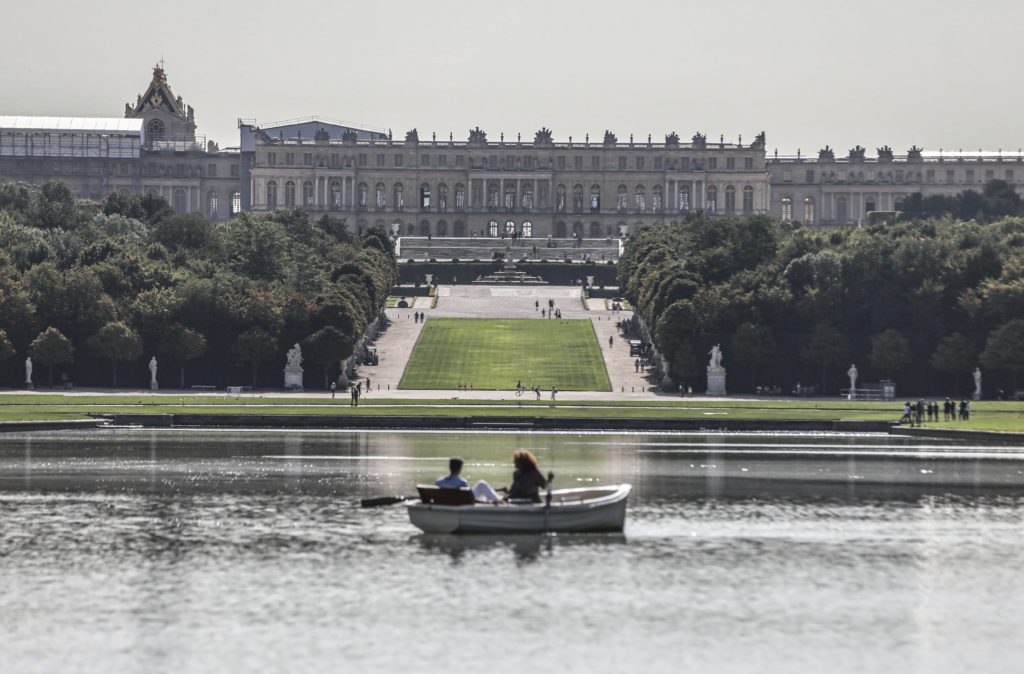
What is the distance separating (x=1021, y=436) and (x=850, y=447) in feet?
23.1

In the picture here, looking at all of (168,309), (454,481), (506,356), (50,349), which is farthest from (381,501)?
(506,356)

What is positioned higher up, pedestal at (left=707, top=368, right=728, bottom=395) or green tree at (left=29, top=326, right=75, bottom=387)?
green tree at (left=29, top=326, right=75, bottom=387)

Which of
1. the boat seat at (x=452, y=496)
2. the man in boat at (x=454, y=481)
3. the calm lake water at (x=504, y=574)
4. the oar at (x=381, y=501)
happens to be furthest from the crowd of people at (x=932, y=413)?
the boat seat at (x=452, y=496)

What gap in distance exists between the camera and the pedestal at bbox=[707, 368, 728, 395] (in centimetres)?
10369

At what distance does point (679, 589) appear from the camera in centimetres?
3794

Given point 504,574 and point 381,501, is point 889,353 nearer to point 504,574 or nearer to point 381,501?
point 381,501

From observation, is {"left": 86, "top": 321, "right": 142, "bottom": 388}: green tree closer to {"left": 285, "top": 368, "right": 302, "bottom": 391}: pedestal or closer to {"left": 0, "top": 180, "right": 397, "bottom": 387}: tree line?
{"left": 0, "top": 180, "right": 397, "bottom": 387}: tree line

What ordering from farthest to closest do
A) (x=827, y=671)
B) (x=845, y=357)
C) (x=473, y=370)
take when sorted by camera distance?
(x=473, y=370), (x=845, y=357), (x=827, y=671)

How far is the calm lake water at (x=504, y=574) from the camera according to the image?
32844 millimetres

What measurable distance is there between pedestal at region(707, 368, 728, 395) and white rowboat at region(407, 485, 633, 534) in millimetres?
59595

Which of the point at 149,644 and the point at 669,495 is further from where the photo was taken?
the point at 669,495

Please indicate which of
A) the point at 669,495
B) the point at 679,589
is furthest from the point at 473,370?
the point at 679,589

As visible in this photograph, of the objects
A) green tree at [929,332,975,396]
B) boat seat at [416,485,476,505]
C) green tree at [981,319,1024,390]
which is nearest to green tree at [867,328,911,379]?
green tree at [929,332,975,396]

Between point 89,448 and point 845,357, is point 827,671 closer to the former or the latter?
point 89,448
